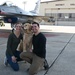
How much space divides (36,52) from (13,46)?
82 centimetres

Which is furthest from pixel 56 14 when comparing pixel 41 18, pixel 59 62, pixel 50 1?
pixel 59 62

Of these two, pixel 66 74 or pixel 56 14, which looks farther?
pixel 56 14

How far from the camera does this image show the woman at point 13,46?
5.83m

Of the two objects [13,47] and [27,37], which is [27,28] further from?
[13,47]

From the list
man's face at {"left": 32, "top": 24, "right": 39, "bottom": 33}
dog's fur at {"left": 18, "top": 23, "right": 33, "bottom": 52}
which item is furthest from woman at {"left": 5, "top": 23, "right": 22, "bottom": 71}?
man's face at {"left": 32, "top": 24, "right": 39, "bottom": 33}

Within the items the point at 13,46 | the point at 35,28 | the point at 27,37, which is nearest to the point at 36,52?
the point at 27,37

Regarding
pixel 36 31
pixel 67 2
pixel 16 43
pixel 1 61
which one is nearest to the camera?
pixel 36 31

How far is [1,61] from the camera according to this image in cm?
680

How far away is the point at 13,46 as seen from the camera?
6039 millimetres

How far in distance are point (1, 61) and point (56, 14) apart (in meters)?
68.5

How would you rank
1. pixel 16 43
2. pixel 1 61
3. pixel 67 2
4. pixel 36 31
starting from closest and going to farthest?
pixel 36 31
pixel 16 43
pixel 1 61
pixel 67 2

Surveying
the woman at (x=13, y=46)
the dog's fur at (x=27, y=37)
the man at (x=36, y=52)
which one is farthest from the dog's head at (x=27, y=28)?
the woman at (x=13, y=46)

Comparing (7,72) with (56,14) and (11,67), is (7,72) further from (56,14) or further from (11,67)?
(56,14)

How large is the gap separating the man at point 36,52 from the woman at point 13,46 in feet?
1.20
